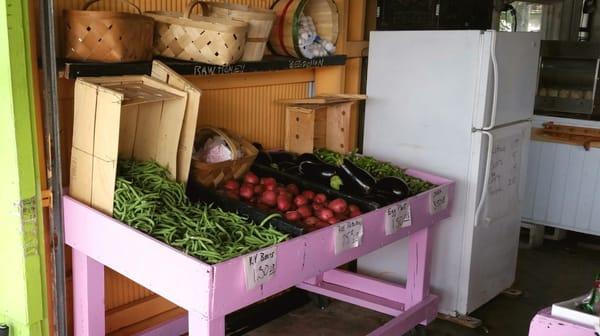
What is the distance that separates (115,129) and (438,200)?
68.8 inches

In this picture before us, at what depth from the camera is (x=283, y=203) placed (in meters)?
2.65


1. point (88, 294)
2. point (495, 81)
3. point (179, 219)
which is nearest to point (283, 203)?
point (179, 219)

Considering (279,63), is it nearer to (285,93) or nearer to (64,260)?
(285,93)

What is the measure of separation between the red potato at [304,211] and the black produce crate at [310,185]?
27 centimetres

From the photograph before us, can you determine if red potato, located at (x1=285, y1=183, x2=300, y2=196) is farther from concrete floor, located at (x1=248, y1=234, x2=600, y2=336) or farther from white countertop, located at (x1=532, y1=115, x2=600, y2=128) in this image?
white countertop, located at (x1=532, y1=115, x2=600, y2=128)

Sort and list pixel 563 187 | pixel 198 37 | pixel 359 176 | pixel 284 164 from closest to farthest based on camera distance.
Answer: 1. pixel 198 37
2. pixel 359 176
3. pixel 284 164
4. pixel 563 187

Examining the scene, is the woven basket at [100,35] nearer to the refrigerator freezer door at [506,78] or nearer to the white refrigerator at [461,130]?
the white refrigerator at [461,130]

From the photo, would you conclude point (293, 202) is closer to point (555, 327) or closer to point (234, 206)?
point (234, 206)

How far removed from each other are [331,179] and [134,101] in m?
1.10

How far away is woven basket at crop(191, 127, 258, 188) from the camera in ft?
8.78

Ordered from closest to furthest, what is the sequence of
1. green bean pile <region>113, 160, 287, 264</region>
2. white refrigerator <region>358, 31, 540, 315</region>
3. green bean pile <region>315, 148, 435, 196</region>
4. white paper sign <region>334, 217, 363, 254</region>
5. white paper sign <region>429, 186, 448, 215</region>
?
green bean pile <region>113, 160, 287, 264</region> < white paper sign <region>334, 217, 363, 254</region> < white paper sign <region>429, 186, 448, 215</region> < green bean pile <region>315, 148, 435, 196</region> < white refrigerator <region>358, 31, 540, 315</region>

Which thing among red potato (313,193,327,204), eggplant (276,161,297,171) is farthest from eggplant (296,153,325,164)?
red potato (313,193,327,204)

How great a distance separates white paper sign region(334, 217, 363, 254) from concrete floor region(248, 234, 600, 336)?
115cm

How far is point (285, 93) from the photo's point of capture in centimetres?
368
